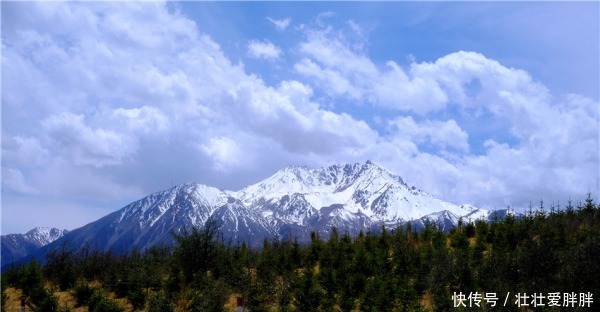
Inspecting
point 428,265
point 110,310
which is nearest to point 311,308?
point 428,265

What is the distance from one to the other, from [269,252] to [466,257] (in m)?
14.1

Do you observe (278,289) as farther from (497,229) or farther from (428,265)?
(497,229)

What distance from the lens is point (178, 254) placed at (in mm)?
35000

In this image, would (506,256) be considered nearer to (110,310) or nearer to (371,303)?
(371,303)

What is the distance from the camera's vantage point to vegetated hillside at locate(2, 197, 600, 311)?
80.5 ft

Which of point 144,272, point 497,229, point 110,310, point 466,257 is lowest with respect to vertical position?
point 110,310

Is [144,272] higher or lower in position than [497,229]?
lower

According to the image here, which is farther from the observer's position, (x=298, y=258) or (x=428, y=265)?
(x=298, y=258)

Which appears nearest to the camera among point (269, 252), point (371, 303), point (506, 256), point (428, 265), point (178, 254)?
point (371, 303)

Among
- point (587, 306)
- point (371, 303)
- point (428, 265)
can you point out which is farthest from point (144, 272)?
point (587, 306)

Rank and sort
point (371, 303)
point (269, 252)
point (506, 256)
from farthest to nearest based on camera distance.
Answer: point (269, 252)
point (506, 256)
point (371, 303)

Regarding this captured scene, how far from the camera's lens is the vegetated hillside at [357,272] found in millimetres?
24531

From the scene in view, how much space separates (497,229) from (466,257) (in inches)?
330

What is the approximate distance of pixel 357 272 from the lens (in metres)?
30.8
